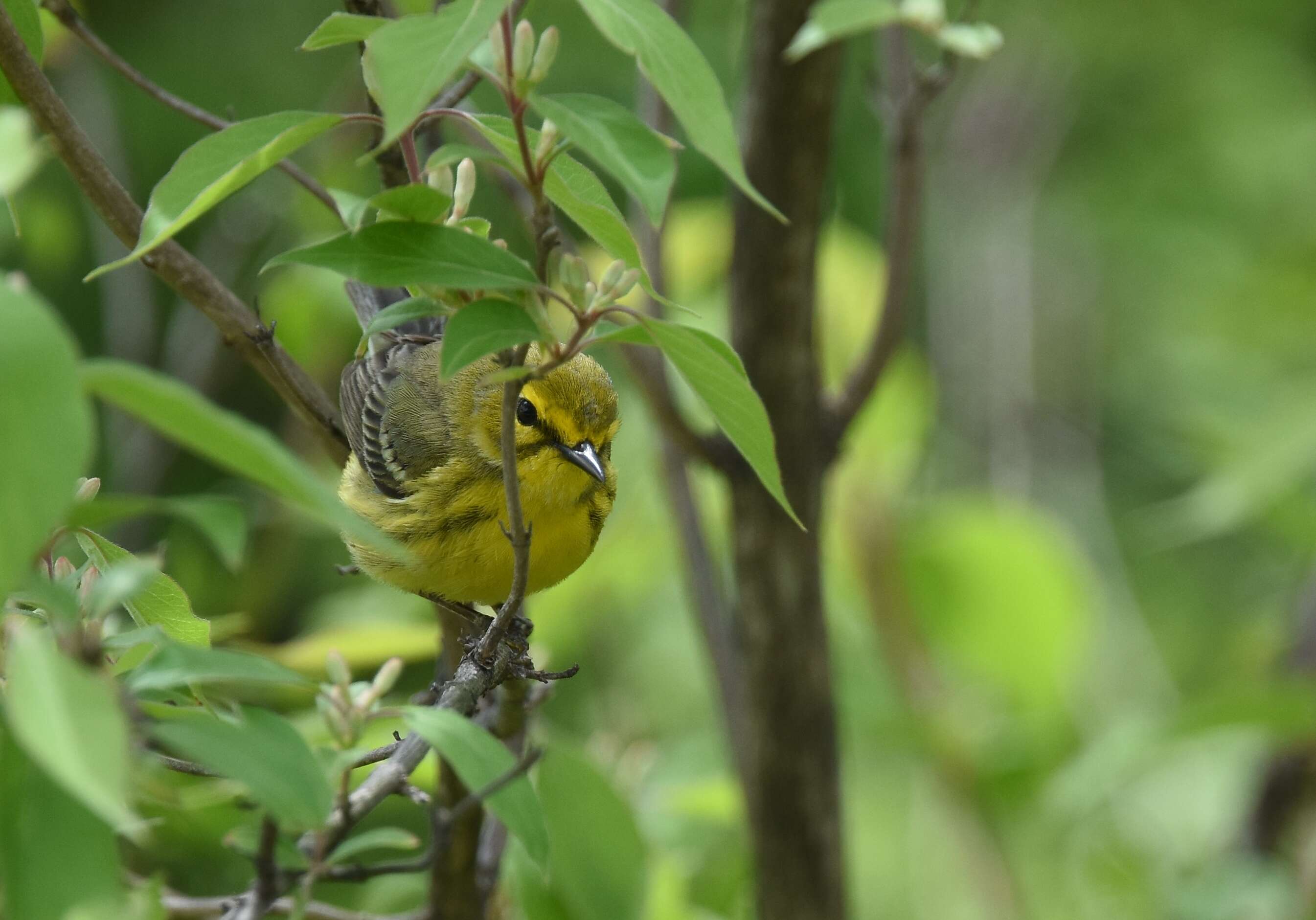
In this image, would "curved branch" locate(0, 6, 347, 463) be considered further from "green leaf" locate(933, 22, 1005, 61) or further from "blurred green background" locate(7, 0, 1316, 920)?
"green leaf" locate(933, 22, 1005, 61)

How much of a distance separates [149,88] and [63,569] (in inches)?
24.7

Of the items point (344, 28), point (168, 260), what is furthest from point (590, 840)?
point (344, 28)

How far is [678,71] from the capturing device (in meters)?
0.86

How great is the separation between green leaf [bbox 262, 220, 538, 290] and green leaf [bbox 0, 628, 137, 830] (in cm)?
33

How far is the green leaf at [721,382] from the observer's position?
2.92ft

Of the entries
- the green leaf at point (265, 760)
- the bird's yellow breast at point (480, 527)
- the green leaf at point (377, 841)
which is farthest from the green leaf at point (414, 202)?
the bird's yellow breast at point (480, 527)

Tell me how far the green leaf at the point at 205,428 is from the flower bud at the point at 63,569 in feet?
1.34

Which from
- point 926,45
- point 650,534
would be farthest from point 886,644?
point 926,45

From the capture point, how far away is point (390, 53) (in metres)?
0.79

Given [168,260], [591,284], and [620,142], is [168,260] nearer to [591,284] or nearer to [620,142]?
[591,284]

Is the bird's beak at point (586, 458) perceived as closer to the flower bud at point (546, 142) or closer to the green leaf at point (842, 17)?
the green leaf at point (842, 17)

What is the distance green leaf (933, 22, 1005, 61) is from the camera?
161 centimetres

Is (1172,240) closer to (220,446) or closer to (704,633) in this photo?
(704,633)

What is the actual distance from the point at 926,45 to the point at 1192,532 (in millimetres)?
2458
